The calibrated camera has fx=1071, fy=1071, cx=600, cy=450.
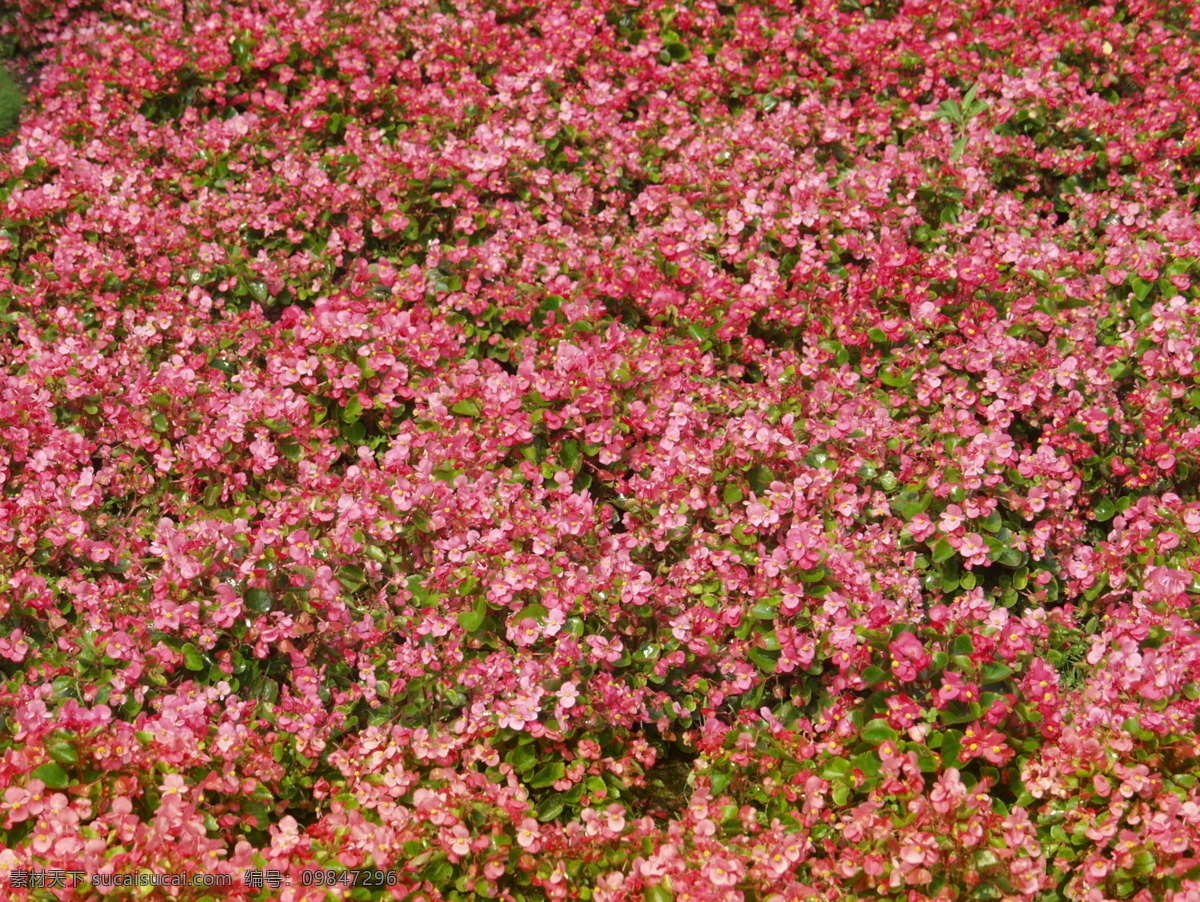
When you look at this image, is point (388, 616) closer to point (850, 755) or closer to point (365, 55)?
point (850, 755)

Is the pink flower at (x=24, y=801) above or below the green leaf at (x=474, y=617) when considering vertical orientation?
below

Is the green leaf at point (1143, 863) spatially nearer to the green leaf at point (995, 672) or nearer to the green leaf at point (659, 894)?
the green leaf at point (995, 672)

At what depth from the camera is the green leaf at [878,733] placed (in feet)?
9.60

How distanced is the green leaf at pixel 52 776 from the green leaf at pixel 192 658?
0.45 metres

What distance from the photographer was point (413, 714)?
308cm

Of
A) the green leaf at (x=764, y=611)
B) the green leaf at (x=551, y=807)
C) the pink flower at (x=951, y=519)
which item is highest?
the pink flower at (x=951, y=519)

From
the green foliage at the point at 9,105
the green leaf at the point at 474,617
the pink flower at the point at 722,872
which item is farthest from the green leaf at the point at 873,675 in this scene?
the green foliage at the point at 9,105

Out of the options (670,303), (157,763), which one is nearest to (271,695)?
(157,763)

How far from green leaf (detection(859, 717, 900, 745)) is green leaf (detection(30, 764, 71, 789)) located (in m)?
2.07

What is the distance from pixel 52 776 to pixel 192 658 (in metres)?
0.50

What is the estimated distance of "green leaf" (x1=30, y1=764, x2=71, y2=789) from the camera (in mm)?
2609

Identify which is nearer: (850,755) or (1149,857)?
(1149,857)

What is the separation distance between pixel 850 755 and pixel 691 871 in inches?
25.2

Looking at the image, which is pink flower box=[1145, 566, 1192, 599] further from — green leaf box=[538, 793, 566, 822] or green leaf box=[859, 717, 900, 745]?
green leaf box=[538, 793, 566, 822]
